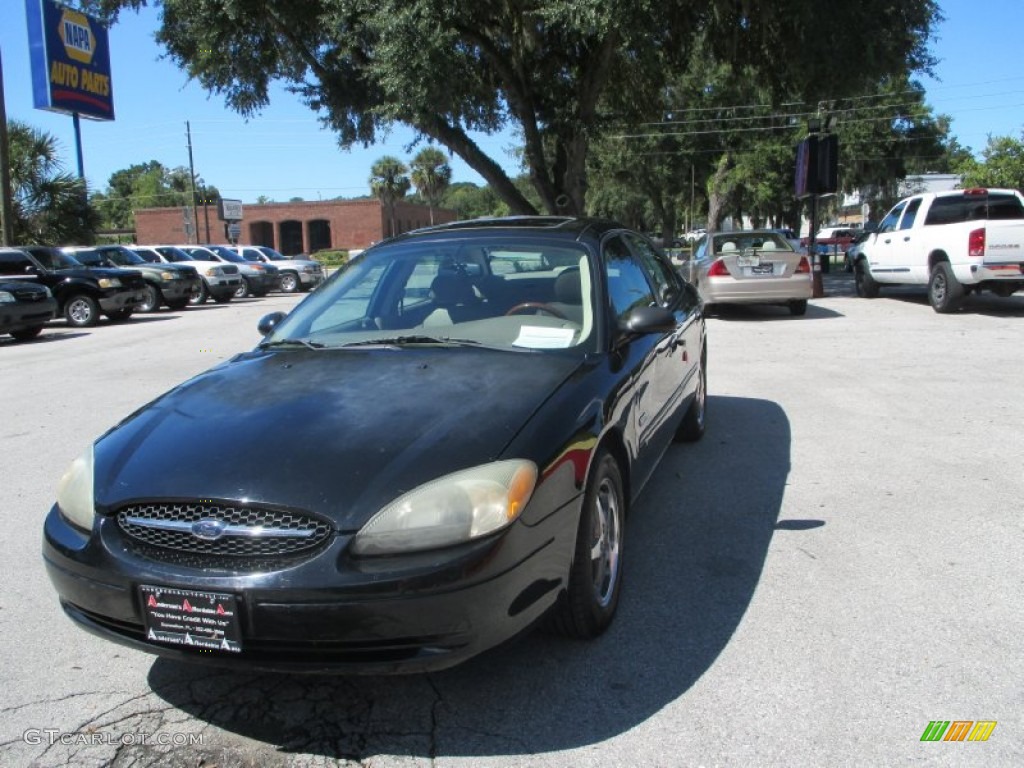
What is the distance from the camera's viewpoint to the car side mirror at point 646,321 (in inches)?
149

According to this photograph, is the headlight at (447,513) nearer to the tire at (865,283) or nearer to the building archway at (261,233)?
the tire at (865,283)

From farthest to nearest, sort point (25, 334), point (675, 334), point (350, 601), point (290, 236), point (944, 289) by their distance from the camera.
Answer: point (290, 236) → point (25, 334) → point (944, 289) → point (675, 334) → point (350, 601)

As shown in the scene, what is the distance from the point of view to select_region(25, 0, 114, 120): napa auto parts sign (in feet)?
86.5

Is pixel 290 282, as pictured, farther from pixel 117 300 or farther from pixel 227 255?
pixel 117 300

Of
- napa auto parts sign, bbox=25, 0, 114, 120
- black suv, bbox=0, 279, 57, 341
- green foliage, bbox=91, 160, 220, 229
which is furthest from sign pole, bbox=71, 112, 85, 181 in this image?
green foliage, bbox=91, 160, 220, 229

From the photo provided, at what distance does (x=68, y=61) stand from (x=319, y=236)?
36132 millimetres

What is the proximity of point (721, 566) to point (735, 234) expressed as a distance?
11358mm

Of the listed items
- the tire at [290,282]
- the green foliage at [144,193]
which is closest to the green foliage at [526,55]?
the tire at [290,282]

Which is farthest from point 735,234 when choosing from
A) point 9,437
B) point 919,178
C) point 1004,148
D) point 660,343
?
point 919,178

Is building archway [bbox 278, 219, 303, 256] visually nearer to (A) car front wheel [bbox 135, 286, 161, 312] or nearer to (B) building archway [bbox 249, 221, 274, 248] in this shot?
(B) building archway [bbox 249, 221, 274, 248]

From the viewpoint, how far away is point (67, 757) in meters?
2.57

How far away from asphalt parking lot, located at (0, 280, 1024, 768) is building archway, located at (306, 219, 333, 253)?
194ft

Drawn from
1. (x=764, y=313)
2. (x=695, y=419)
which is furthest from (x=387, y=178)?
(x=695, y=419)

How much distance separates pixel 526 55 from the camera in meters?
21.3
